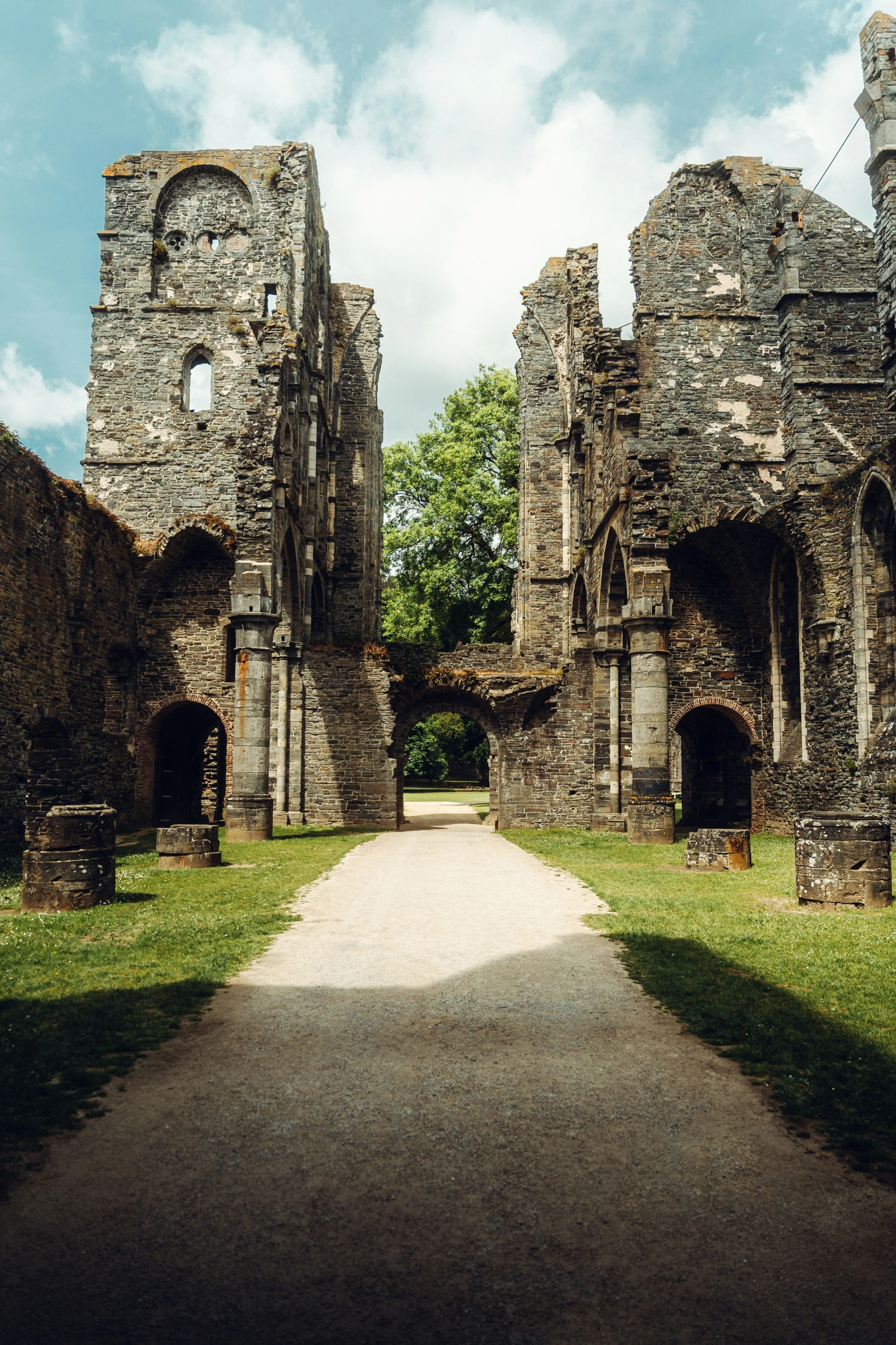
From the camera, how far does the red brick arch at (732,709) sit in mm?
21516

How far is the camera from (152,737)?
21281 millimetres

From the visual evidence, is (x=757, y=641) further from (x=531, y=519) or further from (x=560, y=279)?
(x=560, y=279)

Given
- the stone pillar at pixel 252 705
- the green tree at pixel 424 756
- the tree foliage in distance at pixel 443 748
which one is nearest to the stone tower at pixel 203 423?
the stone pillar at pixel 252 705

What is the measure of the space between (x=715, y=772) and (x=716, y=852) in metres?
11.8

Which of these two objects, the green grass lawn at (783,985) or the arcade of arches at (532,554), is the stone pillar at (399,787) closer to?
the arcade of arches at (532,554)

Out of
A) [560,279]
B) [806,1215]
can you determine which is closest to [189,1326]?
[806,1215]

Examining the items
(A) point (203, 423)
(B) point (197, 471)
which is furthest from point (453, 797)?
(A) point (203, 423)

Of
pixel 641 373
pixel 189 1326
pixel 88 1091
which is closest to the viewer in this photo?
pixel 189 1326

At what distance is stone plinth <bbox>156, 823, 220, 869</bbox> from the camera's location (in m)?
11.8

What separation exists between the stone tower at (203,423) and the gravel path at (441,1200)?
1566cm

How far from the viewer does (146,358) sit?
23938 mm

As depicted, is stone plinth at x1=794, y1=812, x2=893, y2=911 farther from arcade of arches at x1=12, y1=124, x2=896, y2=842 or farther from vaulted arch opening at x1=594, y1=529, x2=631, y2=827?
vaulted arch opening at x1=594, y1=529, x2=631, y2=827

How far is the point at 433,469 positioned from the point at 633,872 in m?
25.7

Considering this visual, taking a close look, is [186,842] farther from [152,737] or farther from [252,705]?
[152,737]
